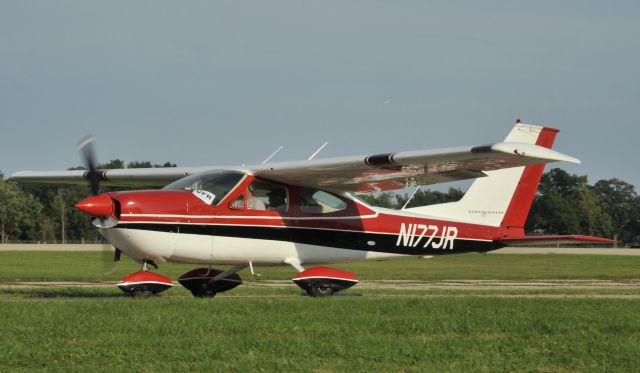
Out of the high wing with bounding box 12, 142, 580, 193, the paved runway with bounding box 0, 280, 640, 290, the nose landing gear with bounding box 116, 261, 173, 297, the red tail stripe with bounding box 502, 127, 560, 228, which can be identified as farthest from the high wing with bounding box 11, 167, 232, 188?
the red tail stripe with bounding box 502, 127, 560, 228

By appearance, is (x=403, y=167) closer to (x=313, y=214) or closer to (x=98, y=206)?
(x=313, y=214)

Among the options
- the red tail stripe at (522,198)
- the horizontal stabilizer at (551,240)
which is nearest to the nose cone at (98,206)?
the horizontal stabilizer at (551,240)

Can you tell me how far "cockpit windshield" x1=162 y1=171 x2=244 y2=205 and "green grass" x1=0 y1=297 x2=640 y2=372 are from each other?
2.85m

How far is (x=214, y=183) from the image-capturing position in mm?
14930

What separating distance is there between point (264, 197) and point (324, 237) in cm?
128

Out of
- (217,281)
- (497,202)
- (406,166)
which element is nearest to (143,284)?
(217,281)

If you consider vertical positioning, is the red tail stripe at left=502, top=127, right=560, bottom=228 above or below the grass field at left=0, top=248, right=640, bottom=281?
above

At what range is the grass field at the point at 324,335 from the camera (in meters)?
7.84

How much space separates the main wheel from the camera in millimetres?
15094

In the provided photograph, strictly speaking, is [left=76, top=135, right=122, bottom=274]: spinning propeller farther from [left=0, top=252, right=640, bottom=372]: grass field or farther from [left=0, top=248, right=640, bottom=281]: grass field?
[left=0, top=248, right=640, bottom=281]: grass field

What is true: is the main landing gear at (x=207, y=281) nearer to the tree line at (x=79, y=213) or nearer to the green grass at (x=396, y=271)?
the green grass at (x=396, y=271)

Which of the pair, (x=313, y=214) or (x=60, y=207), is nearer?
(x=313, y=214)

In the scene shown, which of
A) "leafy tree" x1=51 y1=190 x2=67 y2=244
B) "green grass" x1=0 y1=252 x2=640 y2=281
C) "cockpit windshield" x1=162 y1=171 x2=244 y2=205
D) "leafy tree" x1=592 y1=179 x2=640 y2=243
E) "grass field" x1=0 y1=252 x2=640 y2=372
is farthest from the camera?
"leafy tree" x1=592 y1=179 x2=640 y2=243

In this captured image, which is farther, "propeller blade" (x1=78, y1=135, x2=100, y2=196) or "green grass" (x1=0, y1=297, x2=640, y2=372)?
"propeller blade" (x1=78, y1=135, x2=100, y2=196)
